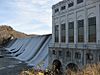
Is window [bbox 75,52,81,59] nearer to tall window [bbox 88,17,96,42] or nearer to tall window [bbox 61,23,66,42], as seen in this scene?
tall window [bbox 88,17,96,42]

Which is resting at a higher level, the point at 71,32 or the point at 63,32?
the point at 63,32

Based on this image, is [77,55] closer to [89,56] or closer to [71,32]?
[89,56]

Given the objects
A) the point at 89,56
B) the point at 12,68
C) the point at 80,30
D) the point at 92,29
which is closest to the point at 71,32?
the point at 80,30

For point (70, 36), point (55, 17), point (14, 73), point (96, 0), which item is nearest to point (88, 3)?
point (96, 0)

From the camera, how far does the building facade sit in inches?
1447

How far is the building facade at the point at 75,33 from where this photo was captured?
121ft

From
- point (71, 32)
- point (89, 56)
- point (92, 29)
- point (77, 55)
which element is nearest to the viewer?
point (89, 56)

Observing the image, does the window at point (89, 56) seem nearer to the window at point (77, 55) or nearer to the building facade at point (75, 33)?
the building facade at point (75, 33)

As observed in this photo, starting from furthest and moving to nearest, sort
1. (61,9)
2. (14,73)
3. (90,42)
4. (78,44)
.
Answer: (14,73) → (61,9) → (78,44) → (90,42)

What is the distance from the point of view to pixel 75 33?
4400 cm

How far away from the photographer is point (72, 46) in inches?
1714

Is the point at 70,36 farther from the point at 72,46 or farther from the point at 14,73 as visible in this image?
the point at 14,73

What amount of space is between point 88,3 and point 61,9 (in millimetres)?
13155

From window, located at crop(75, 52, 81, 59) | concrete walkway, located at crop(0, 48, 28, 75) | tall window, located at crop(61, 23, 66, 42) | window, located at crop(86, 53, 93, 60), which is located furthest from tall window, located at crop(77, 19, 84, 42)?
concrete walkway, located at crop(0, 48, 28, 75)
